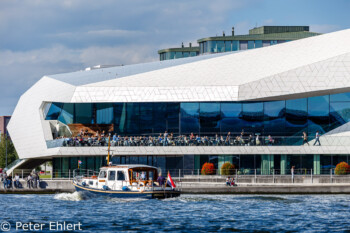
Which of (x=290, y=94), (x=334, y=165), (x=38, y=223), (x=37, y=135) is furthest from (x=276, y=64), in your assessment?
(x=38, y=223)

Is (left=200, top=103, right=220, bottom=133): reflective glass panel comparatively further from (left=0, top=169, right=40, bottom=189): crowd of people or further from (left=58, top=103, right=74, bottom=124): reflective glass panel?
(left=0, top=169, right=40, bottom=189): crowd of people

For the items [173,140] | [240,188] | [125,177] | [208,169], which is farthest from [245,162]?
[125,177]

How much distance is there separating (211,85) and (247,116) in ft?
14.6

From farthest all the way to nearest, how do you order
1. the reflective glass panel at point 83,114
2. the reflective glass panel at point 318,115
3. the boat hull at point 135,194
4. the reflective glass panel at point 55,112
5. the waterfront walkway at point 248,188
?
1. the reflective glass panel at point 55,112
2. the reflective glass panel at point 83,114
3. the reflective glass panel at point 318,115
4. the waterfront walkway at point 248,188
5. the boat hull at point 135,194

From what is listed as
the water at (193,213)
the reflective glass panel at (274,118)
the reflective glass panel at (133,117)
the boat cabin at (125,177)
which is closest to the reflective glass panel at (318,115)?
the reflective glass panel at (274,118)

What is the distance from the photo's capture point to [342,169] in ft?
213

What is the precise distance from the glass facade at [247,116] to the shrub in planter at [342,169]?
6.65 meters

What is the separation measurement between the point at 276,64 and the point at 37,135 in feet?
77.9

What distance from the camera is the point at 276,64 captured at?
72.7m

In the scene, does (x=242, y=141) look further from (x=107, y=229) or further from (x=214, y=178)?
(x=107, y=229)

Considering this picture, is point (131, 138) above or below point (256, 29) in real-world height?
below

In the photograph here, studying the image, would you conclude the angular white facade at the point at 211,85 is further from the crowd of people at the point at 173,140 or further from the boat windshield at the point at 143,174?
the boat windshield at the point at 143,174

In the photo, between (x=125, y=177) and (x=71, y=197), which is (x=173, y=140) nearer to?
(x=71, y=197)

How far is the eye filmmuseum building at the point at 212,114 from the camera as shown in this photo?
69.6 meters
